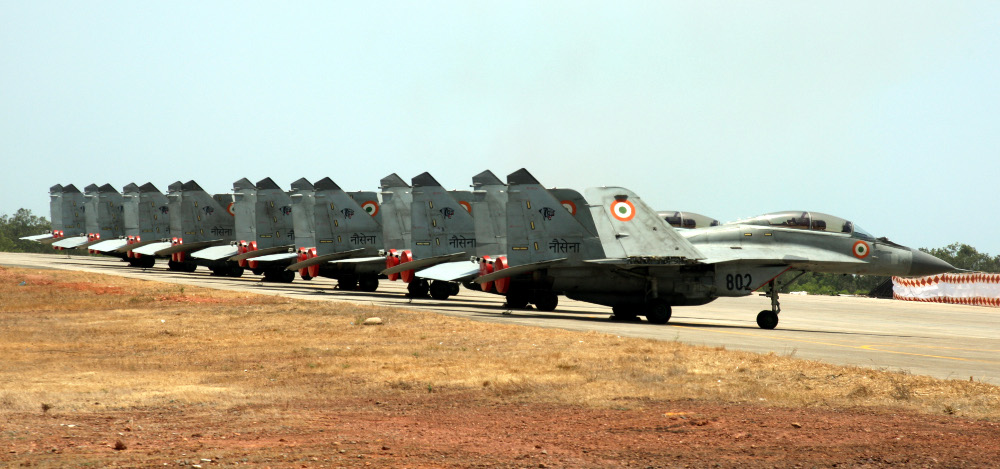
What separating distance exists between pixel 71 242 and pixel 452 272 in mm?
41266

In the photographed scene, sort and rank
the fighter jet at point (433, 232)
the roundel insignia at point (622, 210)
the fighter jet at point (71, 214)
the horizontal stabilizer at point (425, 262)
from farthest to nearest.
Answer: the fighter jet at point (71, 214), the fighter jet at point (433, 232), the horizontal stabilizer at point (425, 262), the roundel insignia at point (622, 210)

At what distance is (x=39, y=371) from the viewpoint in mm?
13141

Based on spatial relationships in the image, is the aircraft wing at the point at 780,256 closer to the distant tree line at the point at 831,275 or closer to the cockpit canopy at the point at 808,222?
the cockpit canopy at the point at 808,222

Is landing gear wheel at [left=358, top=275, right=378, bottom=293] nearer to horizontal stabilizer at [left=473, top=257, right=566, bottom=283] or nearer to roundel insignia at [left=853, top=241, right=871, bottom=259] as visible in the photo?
horizontal stabilizer at [left=473, top=257, right=566, bottom=283]

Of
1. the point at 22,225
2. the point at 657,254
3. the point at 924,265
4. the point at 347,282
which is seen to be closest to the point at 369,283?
the point at 347,282

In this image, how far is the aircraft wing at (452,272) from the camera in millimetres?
28047

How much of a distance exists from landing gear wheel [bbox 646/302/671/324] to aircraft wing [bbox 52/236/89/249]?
150ft

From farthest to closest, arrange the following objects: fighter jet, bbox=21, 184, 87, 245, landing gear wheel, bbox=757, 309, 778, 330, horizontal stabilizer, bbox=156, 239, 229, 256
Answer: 1. fighter jet, bbox=21, 184, 87, 245
2. horizontal stabilizer, bbox=156, 239, 229, 256
3. landing gear wheel, bbox=757, 309, 778, 330

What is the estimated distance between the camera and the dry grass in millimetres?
10797

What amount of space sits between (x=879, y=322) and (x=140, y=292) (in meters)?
23.7

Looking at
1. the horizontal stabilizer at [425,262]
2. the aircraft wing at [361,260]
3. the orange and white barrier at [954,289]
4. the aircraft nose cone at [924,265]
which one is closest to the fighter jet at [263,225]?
the aircraft wing at [361,260]

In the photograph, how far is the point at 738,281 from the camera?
2355cm

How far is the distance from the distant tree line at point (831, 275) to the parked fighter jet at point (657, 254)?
3522 cm

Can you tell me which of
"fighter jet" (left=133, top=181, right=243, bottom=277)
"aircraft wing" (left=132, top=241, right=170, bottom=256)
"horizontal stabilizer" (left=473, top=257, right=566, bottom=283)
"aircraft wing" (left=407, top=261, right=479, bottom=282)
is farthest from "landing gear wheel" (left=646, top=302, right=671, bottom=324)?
"aircraft wing" (left=132, top=241, right=170, bottom=256)
